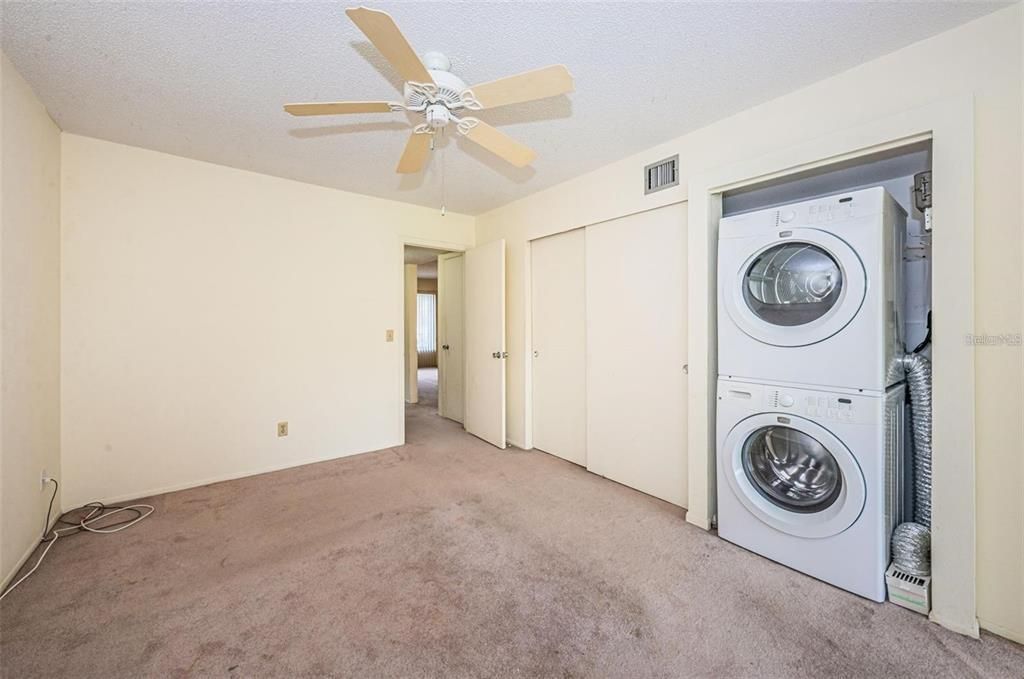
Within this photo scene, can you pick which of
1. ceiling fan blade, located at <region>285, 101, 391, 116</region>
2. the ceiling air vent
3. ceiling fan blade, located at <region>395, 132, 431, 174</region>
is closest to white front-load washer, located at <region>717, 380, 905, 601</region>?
the ceiling air vent

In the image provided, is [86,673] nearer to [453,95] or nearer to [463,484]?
[463,484]

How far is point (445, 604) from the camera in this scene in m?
1.69

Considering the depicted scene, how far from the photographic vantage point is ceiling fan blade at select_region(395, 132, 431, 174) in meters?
1.90

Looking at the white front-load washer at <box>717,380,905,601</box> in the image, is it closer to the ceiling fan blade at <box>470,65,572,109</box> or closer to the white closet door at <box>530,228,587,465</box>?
the white closet door at <box>530,228,587,465</box>

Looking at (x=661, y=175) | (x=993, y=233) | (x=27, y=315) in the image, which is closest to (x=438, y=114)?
(x=661, y=175)

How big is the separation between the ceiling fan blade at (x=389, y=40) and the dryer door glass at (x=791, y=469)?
7.10ft

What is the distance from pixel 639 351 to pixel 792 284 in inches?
39.6

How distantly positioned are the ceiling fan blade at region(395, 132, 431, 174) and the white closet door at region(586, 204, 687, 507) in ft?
4.89

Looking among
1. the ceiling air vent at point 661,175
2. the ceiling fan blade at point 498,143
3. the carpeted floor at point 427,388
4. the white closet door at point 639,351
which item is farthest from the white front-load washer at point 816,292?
the carpeted floor at point 427,388

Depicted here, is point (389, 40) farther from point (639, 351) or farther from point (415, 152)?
point (639, 351)

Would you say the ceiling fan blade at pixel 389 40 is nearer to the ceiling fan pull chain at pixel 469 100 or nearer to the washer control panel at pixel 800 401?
the ceiling fan pull chain at pixel 469 100

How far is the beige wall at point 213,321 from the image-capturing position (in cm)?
258

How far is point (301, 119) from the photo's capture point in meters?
2.31

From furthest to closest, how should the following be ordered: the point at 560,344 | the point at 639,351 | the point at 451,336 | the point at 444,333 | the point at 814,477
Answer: the point at 444,333 < the point at 451,336 < the point at 560,344 < the point at 639,351 < the point at 814,477
